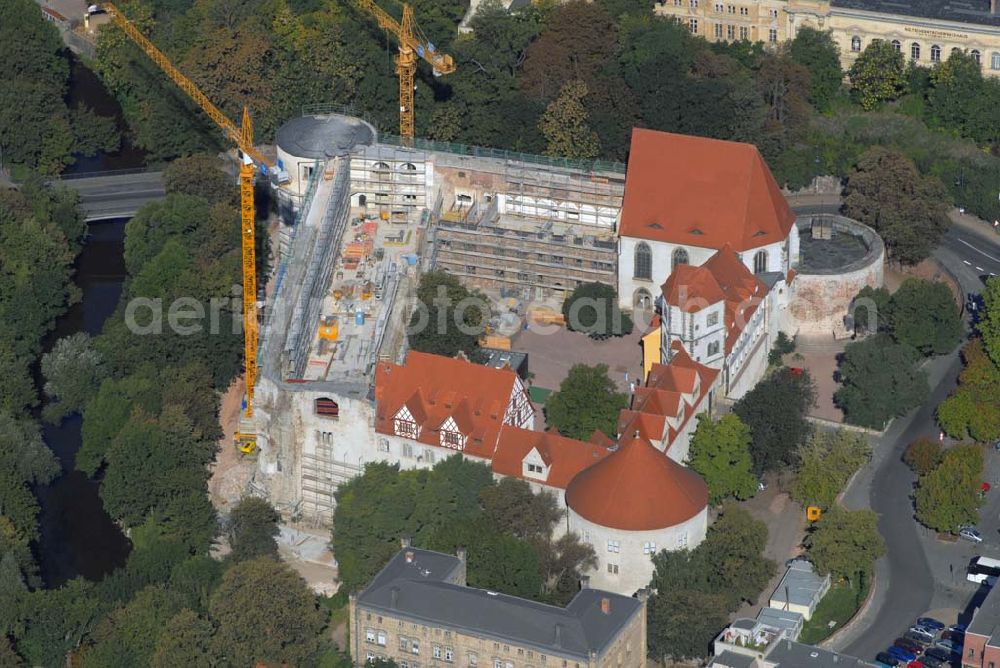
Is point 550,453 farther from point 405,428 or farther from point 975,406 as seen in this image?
point 975,406

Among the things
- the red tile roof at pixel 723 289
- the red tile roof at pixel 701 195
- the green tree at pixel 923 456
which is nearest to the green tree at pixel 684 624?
the green tree at pixel 923 456

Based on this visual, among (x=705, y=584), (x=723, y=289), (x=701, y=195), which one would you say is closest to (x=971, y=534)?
(x=705, y=584)

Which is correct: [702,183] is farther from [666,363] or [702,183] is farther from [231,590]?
[231,590]

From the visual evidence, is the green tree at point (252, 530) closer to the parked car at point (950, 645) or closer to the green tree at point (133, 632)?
the green tree at point (133, 632)

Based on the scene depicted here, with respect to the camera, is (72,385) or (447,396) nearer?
(447,396)

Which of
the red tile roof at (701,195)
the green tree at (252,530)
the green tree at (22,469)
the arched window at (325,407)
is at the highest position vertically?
the red tile roof at (701,195)

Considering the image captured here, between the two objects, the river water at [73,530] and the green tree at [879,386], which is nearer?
the river water at [73,530]
